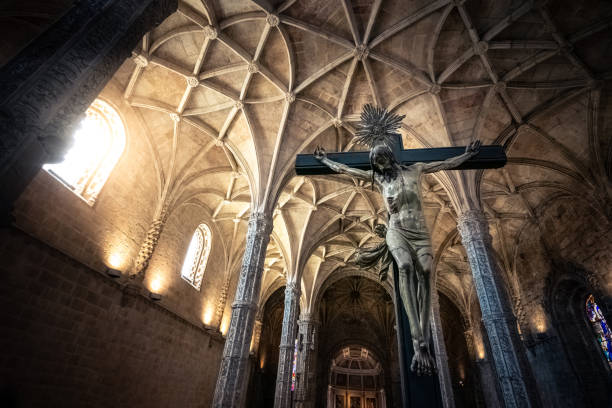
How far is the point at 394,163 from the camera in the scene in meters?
2.95

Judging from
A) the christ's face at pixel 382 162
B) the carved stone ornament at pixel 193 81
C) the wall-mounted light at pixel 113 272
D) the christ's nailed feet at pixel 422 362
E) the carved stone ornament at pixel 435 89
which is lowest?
the christ's nailed feet at pixel 422 362

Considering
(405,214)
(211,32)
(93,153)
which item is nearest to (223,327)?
(93,153)

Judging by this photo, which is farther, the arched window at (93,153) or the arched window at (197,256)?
the arched window at (197,256)

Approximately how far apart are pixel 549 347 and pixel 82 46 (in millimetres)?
18644

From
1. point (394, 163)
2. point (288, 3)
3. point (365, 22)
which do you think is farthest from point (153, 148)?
point (394, 163)

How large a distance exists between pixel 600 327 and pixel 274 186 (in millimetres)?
14502

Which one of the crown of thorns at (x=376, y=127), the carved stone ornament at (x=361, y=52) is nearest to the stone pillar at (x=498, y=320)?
the carved stone ornament at (x=361, y=52)

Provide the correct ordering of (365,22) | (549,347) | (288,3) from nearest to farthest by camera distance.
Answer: (288,3), (365,22), (549,347)

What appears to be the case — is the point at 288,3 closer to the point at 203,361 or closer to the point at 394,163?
the point at 394,163

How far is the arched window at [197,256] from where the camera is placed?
14547 mm

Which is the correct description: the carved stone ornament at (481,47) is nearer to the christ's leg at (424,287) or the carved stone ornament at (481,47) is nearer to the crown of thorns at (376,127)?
the crown of thorns at (376,127)

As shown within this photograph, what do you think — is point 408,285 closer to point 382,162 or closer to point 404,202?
point 404,202

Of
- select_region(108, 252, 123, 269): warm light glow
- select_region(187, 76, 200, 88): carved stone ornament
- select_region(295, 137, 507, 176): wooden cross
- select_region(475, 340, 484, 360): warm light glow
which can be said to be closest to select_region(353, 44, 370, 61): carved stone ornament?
select_region(187, 76, 200, 88): carved stone ornament

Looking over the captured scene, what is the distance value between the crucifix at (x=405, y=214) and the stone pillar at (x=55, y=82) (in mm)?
2316
